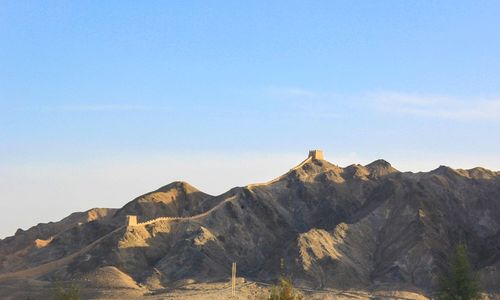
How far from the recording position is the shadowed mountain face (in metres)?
135

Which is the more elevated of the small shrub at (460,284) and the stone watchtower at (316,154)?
the stone watchtower at (316,154)

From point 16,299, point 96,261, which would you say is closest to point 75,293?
point 16,299

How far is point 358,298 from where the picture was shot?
124 metres

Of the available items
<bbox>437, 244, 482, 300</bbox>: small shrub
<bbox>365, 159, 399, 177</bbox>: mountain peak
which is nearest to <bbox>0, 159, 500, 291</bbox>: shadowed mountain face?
<bbox>365, 159, 399, 177</bbox>: mountain peak

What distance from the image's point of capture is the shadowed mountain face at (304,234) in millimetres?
134625

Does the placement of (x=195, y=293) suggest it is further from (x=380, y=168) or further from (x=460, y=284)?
(x=380, y=168)

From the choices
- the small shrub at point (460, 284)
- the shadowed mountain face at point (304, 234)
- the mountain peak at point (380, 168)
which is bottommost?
the small shrub at point (460, 284)

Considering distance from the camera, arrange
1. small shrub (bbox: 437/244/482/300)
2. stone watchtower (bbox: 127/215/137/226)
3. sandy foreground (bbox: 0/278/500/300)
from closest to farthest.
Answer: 1. small shrub (bbox: 437/244/482/300)
2. sandy foreground (bbox: 0/278/500/300)
3. stone watchtower (bbox: 127/215/137/226)

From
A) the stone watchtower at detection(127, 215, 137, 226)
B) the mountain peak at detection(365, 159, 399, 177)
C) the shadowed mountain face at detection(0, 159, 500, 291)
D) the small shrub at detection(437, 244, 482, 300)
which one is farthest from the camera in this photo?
the mountain peak at detection(365, 159, 399, 177)

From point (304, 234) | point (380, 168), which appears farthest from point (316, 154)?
point (304, 234)

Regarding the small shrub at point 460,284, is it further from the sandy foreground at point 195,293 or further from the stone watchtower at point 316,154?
the stone watchtower at point 316,154

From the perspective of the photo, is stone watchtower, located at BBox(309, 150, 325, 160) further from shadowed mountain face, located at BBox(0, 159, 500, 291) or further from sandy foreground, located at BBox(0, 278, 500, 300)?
sandy foreground, located at BBox(0, 278, 500, 300)

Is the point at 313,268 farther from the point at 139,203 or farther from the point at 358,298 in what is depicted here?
the point at 139,203

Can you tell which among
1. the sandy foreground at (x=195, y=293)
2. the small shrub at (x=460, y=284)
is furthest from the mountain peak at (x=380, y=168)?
the small shrub at (x=460, y=284)
